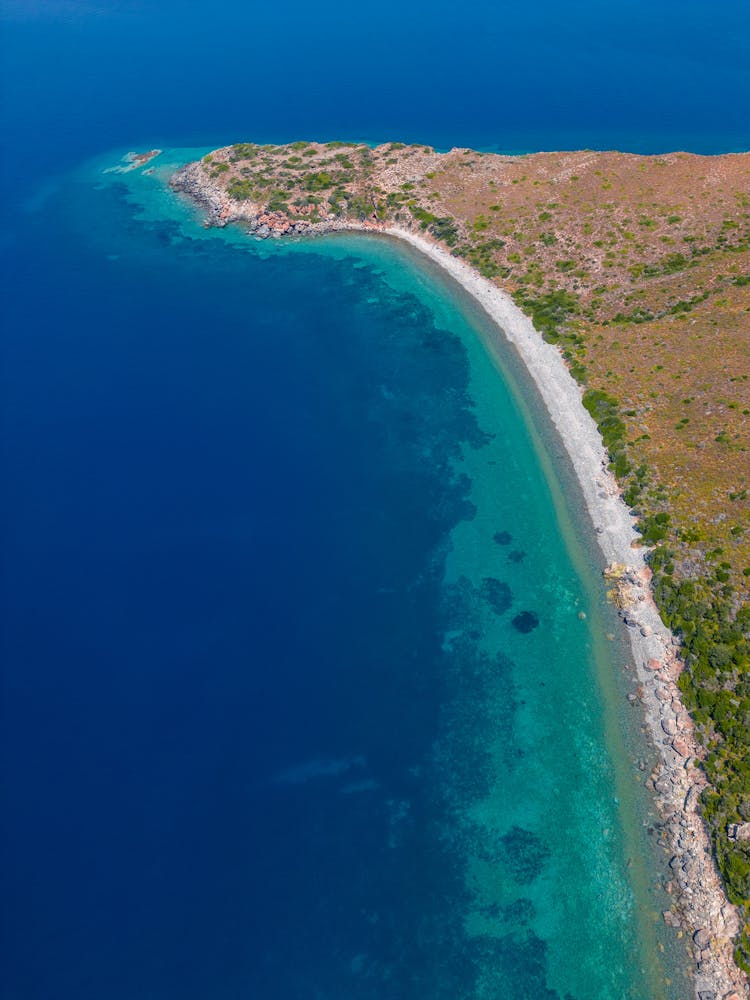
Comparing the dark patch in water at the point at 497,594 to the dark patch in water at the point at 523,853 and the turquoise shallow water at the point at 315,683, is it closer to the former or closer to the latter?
the turquoise shallow water at the point at 315,683

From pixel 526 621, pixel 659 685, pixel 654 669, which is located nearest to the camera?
pixel 659 685

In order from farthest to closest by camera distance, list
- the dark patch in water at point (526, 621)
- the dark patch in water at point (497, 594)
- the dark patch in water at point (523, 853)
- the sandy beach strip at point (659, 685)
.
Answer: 1. the dark patch in water at point (497, 594)
2. the dark patch in water at point (526, 621)
3. the dark patch in water at point (523, 853)
4. the sandy beach strip at point (659, 685)

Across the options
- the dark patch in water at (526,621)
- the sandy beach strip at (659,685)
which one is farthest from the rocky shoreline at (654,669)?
the dark patch in water at (526,621)

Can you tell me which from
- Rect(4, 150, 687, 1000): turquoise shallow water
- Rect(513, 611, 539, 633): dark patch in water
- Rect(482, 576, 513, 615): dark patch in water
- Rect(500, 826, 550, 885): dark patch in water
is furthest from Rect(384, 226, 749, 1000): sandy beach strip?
Rect(482, 576, 513, 615): dark patch in water

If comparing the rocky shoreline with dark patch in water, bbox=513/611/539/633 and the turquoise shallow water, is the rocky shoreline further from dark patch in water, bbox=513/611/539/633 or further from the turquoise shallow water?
dark patch in water, bbox=513/611/539/633

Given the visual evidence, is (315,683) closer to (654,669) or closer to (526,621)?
(526,621)

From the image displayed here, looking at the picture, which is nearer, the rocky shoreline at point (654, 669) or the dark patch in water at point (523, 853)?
the rocky shoreline at point (654, 669)

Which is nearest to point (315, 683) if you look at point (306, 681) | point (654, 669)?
point (306, 681)
